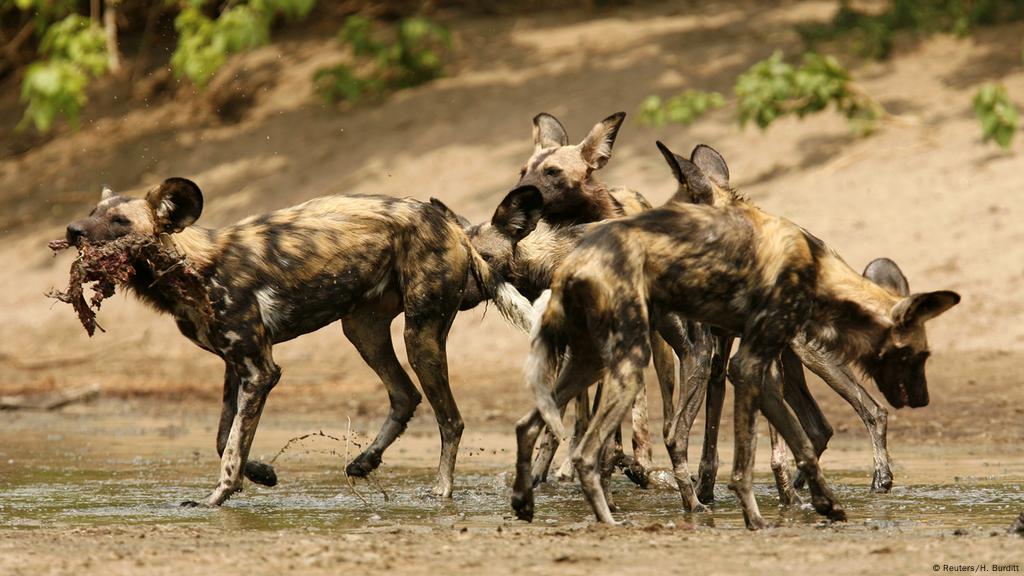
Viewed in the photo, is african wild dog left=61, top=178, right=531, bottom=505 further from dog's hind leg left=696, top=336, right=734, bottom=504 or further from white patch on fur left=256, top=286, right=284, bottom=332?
dog's hind leg left=696, top=336, right=734, bottom=504

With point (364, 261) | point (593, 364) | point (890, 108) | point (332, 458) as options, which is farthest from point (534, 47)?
point (593, 364)

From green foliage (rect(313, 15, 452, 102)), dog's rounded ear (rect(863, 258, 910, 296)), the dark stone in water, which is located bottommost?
the dark stone in water

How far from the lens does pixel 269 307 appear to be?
24.2 feet

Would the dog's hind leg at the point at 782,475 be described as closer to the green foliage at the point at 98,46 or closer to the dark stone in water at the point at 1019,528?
the dark stone in water at the point at 1019,528

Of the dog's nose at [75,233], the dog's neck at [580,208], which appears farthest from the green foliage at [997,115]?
the dog's nose at [75,233]

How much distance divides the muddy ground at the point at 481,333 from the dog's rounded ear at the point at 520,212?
4.13 ft

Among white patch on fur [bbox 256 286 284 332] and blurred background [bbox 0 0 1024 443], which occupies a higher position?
blurred background [bbox 0 0 1024 443]

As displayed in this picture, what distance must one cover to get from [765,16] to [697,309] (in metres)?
12.4

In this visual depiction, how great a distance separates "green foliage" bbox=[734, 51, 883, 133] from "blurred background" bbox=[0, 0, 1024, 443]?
3 centimetres

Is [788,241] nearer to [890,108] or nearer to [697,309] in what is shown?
[697,309]

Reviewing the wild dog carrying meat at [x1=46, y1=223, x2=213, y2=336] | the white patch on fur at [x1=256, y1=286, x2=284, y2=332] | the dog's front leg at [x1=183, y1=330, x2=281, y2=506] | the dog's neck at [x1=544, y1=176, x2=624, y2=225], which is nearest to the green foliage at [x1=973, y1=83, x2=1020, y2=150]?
the dog's neck at [x1=544, y1=176, x2=624, y2=225]

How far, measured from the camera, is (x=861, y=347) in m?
6.54

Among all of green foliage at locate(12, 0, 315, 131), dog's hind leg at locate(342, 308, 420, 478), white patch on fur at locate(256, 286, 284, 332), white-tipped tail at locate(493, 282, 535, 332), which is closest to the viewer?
white patch on fur at locate(256, 286, 284, 332)

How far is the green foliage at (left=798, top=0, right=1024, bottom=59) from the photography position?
1595 centimetres
